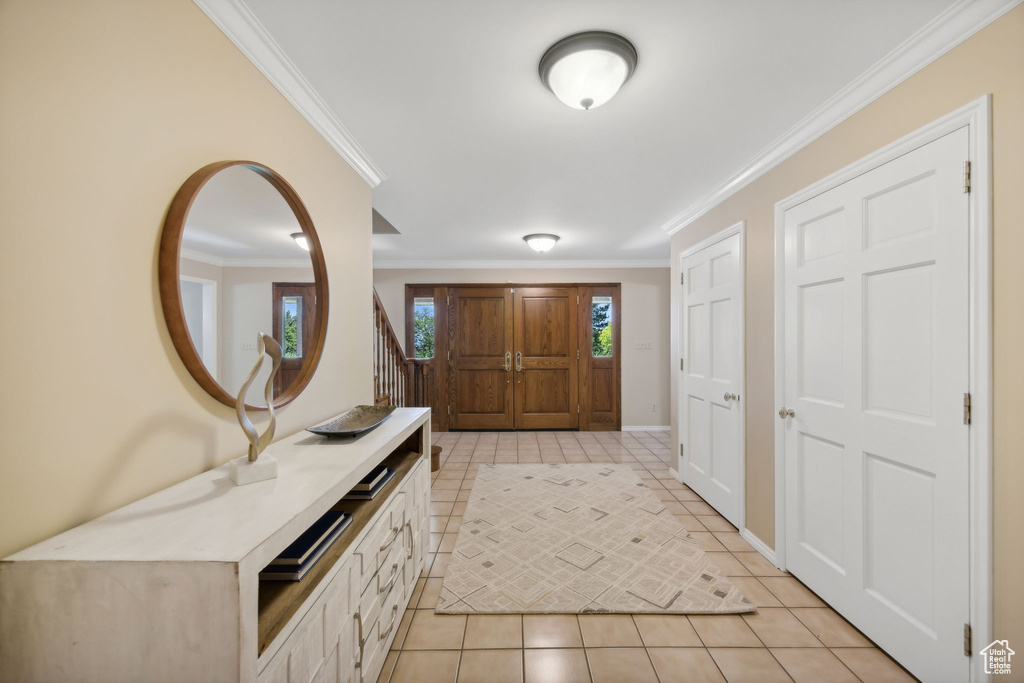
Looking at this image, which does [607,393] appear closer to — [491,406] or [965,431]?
[491,406]

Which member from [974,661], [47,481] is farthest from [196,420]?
[974,661]

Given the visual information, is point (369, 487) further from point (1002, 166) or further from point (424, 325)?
point (424, 325)

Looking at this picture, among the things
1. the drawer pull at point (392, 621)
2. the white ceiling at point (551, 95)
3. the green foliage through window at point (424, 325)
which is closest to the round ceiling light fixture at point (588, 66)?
the white ceiling at point (551, 95)

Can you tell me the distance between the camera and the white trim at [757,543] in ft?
7.74

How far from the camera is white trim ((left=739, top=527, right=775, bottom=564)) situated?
2360mm

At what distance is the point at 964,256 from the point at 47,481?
2.59 metres

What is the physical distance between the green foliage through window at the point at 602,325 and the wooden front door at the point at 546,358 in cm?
30

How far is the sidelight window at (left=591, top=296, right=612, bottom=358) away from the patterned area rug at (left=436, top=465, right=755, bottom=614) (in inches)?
104

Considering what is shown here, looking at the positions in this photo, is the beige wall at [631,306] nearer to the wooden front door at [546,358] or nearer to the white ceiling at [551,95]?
the wooden front door at [546,358]

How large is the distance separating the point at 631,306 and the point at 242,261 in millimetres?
5220

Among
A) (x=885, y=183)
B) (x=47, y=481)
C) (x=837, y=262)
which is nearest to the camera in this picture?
(x=47, y=481)

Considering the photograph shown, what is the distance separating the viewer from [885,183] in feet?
5.45

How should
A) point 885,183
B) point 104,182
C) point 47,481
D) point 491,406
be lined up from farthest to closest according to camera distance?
point 491,406 < point 885,183 < point 104,182 < point 47,481

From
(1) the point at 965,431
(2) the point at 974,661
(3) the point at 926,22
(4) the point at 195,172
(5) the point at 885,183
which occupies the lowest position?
(2) the point at 974,661
